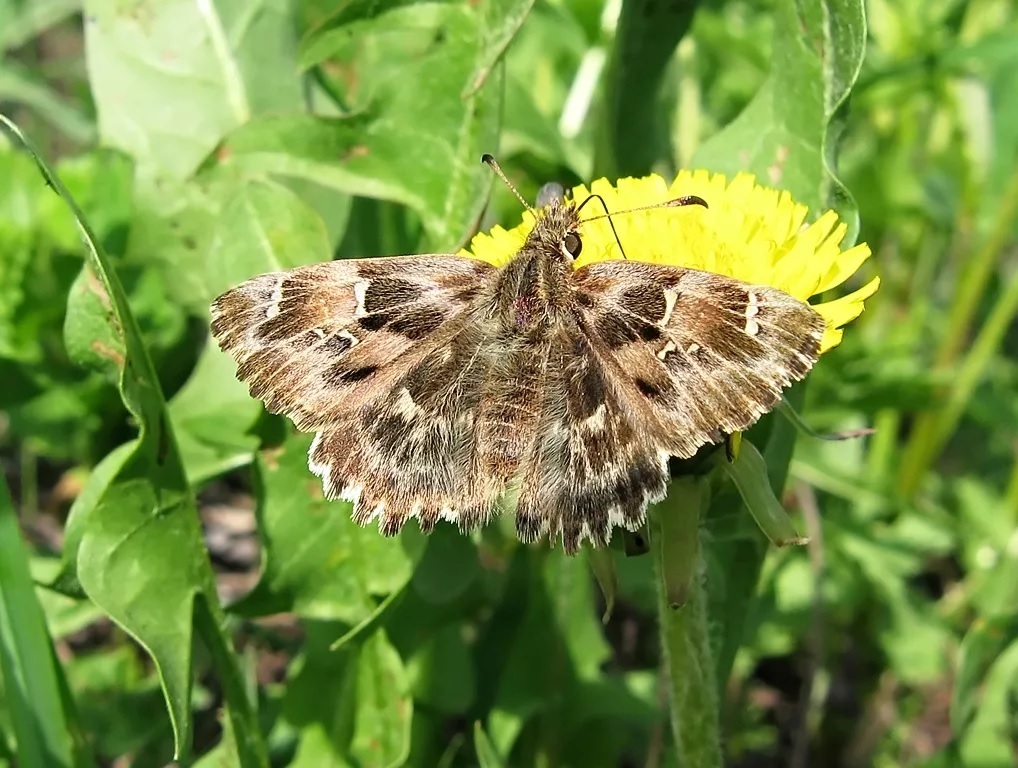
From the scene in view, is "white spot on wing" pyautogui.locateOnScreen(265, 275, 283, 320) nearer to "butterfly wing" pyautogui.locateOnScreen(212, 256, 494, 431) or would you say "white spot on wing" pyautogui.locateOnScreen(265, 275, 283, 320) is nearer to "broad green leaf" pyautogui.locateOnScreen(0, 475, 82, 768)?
"butterfly wing" pyautogui.locateOnScreen(212, 256, 494, 431)

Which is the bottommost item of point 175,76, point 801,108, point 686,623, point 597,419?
point 686,623

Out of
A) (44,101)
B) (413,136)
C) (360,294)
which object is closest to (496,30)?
(413,136)

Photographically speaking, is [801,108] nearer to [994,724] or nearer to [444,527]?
[444,527]

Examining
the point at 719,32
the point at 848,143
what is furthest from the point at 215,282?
the point at 848,143

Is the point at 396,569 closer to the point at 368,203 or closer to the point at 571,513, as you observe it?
the point at 571,513

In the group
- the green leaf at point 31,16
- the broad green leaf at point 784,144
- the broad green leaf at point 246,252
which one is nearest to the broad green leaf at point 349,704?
the broad green leaf at point 246,252

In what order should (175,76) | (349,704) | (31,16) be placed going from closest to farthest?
(349,704)
(175,76)
(31,16)
